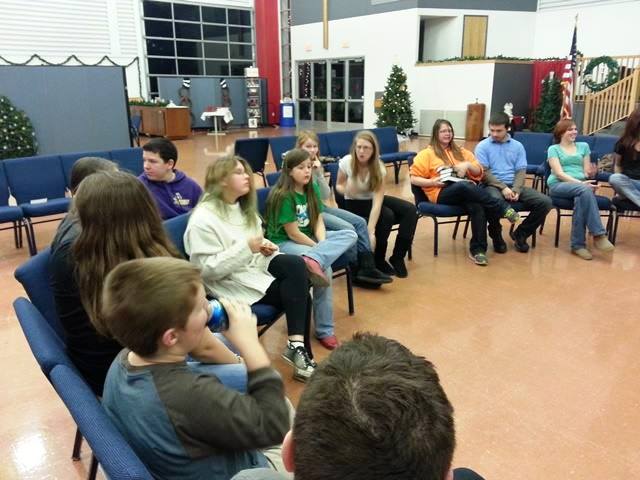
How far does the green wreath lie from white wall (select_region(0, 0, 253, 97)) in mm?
11722

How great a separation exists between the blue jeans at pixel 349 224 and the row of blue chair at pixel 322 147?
206 cm

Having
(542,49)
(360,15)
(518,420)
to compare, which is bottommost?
(518,420)

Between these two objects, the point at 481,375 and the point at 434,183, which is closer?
the point at 481,375

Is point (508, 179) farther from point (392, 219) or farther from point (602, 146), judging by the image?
point (602, 146)

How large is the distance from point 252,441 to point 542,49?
1594 centimetres

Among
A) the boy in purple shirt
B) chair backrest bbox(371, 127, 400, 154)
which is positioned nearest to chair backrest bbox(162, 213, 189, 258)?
the boy in purple shirt

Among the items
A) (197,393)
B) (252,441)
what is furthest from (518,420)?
(197,393)

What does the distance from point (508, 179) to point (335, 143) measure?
2612 mm

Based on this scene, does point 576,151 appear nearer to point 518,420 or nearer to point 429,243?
point 429,243

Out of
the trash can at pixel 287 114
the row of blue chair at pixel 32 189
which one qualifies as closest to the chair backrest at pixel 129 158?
the row of blue chair at pixel 32 189

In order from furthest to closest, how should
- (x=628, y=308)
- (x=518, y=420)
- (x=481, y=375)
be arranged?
(x=628, y=308) < (x=481, y=375) < (x=518, y=420)

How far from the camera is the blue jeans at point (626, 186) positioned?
14.1 ft

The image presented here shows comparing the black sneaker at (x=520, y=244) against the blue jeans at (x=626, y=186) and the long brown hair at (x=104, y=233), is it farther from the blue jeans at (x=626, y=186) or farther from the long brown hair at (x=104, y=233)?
the long brown hair at (x=104, y=233)

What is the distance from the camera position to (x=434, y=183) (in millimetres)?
4242
